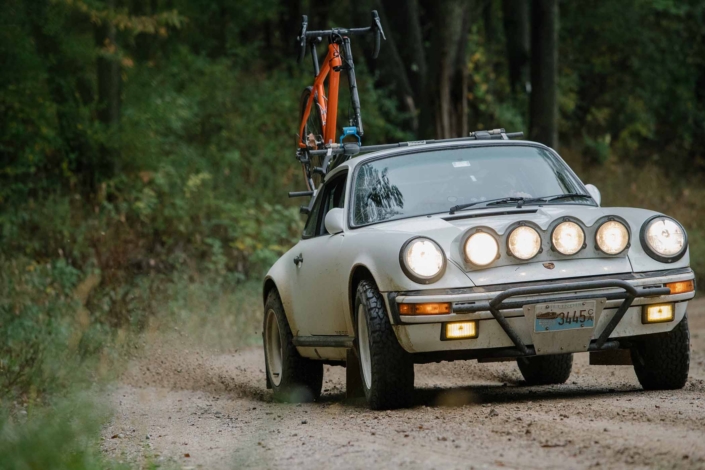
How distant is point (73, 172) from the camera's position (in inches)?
731

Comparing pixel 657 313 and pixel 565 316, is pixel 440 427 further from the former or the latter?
pixel 657 313

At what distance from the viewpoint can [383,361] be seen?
6.80m

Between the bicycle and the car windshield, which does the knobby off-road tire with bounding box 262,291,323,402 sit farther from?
the bicycle

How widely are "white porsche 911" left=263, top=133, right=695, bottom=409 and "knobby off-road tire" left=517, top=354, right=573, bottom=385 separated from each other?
1.16 m

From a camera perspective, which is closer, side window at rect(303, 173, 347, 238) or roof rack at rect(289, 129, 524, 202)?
roof rack at rect(289, 129, 524, 202)

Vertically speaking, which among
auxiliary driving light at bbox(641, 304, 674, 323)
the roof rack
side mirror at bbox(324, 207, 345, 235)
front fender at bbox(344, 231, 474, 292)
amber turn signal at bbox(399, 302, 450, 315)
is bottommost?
auxiliary driving light at bbox(641, 304, 674, 323)

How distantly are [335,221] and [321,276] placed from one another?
0.45 m

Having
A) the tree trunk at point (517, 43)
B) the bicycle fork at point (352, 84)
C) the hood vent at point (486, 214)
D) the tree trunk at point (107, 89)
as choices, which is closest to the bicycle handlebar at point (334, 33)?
the bicycle fork at point (352, 84)

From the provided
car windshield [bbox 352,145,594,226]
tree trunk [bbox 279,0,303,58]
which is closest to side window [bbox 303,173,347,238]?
car windshield [bbox 352,145,594,226]

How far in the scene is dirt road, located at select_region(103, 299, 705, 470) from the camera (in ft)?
16.3

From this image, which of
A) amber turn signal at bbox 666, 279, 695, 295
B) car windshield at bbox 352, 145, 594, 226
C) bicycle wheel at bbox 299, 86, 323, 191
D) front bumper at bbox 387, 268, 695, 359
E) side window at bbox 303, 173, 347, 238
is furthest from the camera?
bicycle wheel at bbox 299, 86, 323, 191

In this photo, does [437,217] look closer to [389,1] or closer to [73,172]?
[73,172]

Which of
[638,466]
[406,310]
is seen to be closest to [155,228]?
Result: [406,310]

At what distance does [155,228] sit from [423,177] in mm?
10641
